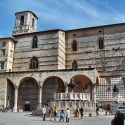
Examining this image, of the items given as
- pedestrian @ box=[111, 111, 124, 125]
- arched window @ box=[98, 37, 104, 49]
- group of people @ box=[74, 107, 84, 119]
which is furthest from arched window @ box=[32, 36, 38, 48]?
pedestrian @ box=[111, 111, 124, 125]

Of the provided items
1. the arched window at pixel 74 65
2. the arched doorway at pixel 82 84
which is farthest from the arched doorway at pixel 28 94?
the arched window at pixel 74 65

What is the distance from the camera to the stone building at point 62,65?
38969mm

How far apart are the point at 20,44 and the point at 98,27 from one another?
1210 centimetres

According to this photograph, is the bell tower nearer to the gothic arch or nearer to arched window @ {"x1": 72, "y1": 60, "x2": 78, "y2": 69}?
the gothic arch

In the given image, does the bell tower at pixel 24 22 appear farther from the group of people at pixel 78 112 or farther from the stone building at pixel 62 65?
the group of people at pixel 78 112

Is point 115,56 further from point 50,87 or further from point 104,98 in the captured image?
point 50,87

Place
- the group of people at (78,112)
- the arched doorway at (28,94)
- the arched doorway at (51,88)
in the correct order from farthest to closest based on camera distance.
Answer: the arched doorway at (28,94)
the arched doorway at (51,88)
the group of people at (78,112)

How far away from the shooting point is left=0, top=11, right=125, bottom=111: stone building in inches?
1534

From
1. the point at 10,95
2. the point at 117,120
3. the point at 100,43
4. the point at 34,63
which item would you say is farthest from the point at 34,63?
the point at 117,120

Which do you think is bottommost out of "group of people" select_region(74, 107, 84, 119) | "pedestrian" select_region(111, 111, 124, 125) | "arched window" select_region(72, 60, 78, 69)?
"group of people" select_region(74, 107, 84, 119)

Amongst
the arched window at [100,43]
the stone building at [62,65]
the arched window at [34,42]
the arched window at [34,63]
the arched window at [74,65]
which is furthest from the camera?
the arched window at [34,42]

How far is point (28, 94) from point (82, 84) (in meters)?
7.60

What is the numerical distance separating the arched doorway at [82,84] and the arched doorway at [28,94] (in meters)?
5.43

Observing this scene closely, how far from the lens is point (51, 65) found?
42344 mm
